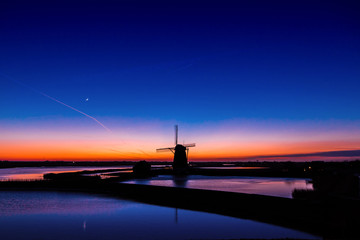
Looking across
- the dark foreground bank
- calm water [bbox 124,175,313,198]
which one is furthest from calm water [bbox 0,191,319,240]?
calm water [bbox 124,175,313,198]

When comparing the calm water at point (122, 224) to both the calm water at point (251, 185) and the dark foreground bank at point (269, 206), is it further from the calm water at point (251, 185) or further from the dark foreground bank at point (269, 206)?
the calm water at point (251, 185)

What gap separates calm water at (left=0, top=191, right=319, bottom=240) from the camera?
18.6 meters

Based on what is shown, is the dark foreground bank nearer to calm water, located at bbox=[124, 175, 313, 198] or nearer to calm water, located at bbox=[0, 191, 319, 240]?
calm water, located at bbox=[0, 191, 319, 240]

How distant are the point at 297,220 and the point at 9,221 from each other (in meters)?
21.2

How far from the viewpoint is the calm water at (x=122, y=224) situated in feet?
61.1

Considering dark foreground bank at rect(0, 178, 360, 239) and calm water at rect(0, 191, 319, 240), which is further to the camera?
calm water at rect(0, 191, 319, 240)

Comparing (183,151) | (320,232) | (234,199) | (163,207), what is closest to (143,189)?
(163,207)

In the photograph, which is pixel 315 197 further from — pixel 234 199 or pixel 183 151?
pixel 183 151

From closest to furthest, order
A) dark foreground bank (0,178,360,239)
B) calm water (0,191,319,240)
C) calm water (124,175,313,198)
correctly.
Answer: dark foreground bank (0,178,360,239) → calm water (0,191,319,240) → calm water (124,175,313,198)

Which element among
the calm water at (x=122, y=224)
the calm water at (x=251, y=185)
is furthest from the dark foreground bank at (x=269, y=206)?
the calm water at (x=251, y=185)

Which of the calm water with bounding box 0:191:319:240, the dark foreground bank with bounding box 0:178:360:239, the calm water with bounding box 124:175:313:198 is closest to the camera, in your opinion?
the dark foreground bank with bounding box 0:178:360:239

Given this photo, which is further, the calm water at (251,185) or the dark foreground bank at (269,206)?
the calm water at (251,185)

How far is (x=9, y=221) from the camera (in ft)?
74.4

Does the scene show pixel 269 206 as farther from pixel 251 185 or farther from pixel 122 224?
pixel 251 185
